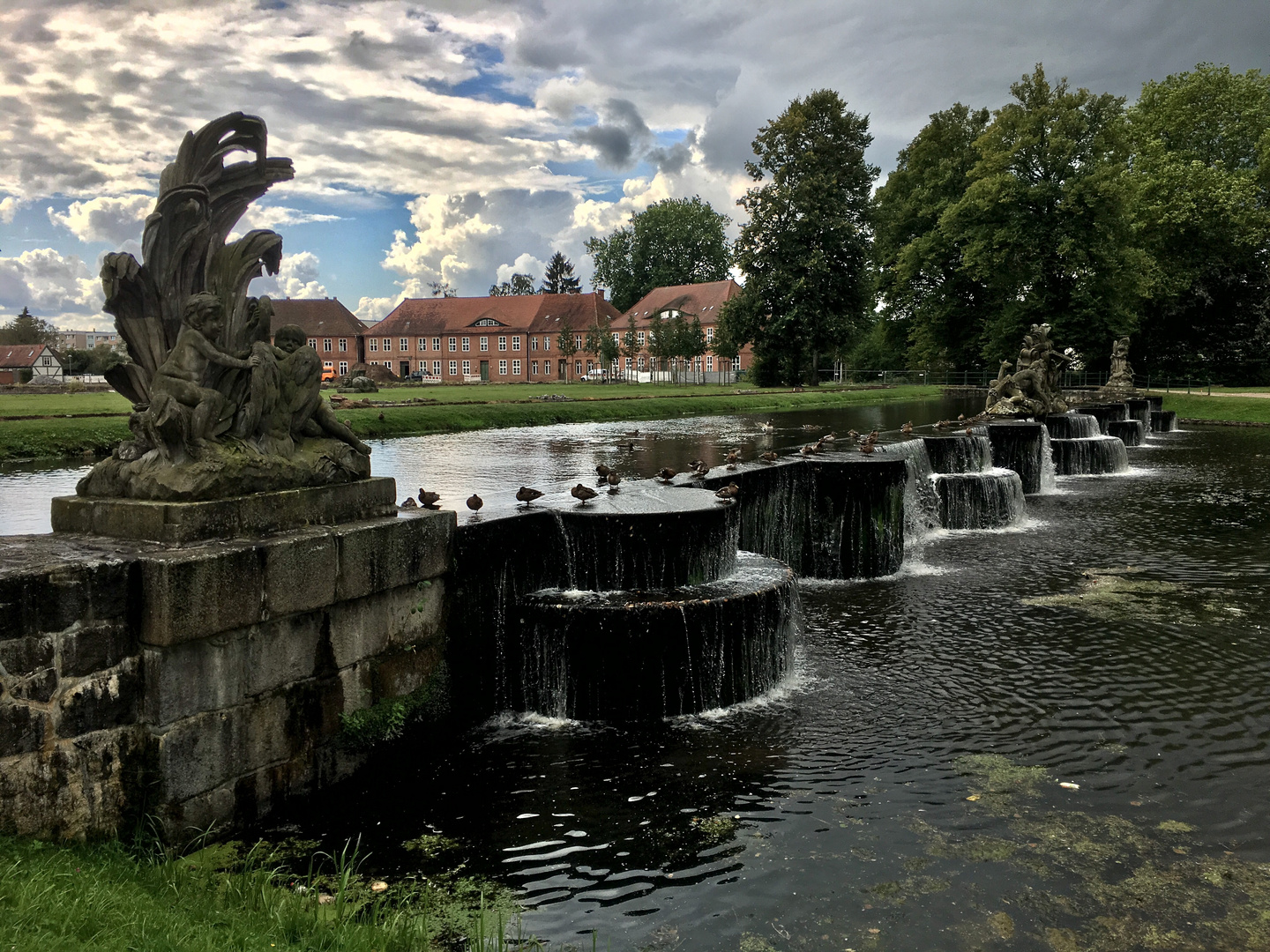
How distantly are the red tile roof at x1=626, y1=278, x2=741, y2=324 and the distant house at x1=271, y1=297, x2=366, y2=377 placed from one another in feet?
111

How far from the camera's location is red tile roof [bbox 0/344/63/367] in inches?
4227

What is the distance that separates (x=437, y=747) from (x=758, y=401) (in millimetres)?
39791

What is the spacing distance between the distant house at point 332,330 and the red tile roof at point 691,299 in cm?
3374

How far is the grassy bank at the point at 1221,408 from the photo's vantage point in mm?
39000

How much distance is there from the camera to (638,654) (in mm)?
7781

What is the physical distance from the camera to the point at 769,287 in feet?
181

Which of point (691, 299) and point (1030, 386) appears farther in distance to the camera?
point (691, 299)

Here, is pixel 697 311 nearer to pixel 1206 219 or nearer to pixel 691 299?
pixel 691 299

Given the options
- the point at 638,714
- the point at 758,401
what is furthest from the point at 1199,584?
the point at 758,401

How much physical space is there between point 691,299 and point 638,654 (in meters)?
90.6

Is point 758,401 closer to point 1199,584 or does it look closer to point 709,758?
point 1199,584

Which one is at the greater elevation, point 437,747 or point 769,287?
point 769,287

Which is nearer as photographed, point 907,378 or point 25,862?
point 25,862

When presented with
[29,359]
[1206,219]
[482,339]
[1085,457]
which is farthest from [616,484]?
[29,359]
